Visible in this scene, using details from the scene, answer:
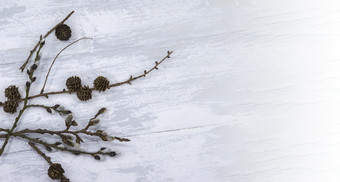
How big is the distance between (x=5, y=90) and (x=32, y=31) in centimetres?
20

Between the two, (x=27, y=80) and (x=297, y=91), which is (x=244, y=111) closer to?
(x=297, y=91)

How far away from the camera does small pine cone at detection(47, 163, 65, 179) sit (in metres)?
1.11

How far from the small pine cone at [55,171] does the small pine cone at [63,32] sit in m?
0.38

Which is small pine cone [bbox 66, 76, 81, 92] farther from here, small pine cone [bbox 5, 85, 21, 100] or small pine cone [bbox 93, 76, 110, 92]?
small pine cone [bbox 5, 85, 21, 100]

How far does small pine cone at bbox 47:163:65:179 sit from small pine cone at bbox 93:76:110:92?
0.25 metres

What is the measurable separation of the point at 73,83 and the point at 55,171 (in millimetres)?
259

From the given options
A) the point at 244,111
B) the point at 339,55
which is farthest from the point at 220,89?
the point at 339,55

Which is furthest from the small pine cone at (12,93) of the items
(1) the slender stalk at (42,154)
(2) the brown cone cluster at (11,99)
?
(1) the slender stalk at (42,154)

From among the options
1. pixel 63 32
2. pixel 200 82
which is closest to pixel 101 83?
pixel 63 32

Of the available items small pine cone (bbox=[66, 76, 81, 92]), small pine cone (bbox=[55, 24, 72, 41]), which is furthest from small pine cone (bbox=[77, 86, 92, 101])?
small pine cone (bbox=[55, 24, 72, 41])

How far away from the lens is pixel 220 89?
1191 mm

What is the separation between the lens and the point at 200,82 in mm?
1189

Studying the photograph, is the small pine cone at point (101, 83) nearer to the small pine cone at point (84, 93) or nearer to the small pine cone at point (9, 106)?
the small pine cone at point (84, 93)

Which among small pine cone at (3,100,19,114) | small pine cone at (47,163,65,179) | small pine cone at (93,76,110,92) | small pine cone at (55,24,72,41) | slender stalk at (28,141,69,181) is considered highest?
small pine cone at (55,24,72,41)
